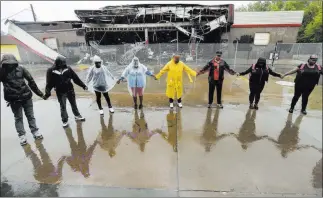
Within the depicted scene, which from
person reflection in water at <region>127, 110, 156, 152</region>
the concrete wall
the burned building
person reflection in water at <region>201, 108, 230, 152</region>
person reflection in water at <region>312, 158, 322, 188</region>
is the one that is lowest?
person reflection in water at <region>312, 158, 322, 188</region>

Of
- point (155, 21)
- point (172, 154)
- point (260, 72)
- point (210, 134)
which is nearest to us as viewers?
point (172, 154)

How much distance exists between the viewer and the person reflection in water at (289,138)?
391 cm

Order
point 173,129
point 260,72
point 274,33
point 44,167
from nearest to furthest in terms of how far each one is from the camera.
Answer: point 44,167, point 173,129, point 260,72, point 274,33

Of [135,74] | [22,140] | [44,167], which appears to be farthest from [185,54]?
[44,167]

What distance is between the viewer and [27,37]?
12.3 meters

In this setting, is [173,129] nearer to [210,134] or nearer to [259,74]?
[210,134]

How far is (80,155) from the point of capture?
12.3ft

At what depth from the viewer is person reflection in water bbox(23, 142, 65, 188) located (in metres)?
3.11

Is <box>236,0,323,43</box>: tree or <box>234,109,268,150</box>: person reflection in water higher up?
<box>236,0,323,43</box>: tree

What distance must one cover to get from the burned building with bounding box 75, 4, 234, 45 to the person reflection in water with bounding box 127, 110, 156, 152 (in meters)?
11.9

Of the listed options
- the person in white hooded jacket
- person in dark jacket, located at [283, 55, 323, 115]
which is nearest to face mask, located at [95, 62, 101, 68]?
the person in white hooded jacket

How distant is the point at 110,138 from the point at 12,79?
2.06m

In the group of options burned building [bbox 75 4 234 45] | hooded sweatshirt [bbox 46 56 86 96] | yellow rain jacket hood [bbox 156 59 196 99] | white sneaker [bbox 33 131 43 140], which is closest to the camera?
white sneaker [bbox 33 131 43 140]

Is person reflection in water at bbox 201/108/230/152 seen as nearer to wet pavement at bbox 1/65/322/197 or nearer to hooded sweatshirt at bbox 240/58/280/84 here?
wet pavement at bbox 1/65/322/197
